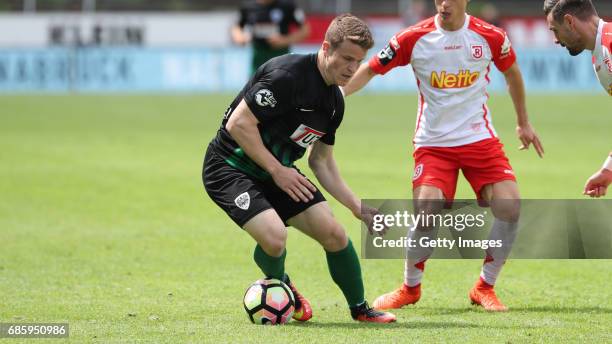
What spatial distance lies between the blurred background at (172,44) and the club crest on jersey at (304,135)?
75.6 feet

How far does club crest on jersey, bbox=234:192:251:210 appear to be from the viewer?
6.59m

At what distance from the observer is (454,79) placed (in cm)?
762

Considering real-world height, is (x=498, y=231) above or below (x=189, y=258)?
above

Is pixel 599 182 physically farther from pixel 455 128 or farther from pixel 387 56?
pixel 387 56

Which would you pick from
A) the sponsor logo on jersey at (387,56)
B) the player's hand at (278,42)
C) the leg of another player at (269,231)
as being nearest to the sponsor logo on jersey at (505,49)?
the sponsor logo on jersey at (387,56)

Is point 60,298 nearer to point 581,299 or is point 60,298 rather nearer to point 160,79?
point 581,299

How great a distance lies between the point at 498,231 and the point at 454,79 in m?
1.12

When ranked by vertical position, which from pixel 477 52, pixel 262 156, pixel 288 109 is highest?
pixel 477 52

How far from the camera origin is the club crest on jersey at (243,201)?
659 cm

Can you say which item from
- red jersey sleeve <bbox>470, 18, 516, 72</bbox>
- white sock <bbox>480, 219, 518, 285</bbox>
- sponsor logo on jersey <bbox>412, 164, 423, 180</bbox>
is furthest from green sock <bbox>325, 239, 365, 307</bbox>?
red jersey sleeve <bbox>470, 18, 516, 72</bbox>

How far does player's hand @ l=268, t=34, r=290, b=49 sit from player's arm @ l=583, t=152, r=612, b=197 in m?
9.27

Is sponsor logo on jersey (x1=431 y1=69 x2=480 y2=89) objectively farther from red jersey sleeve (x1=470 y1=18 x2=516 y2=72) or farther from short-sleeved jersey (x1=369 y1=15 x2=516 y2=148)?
red jersey sleeve (x1=470 y1=18 x2=516 y2=72)

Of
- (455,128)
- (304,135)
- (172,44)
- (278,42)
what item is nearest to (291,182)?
(304,135)

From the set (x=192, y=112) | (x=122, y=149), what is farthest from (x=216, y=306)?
(x=192, y=112)
